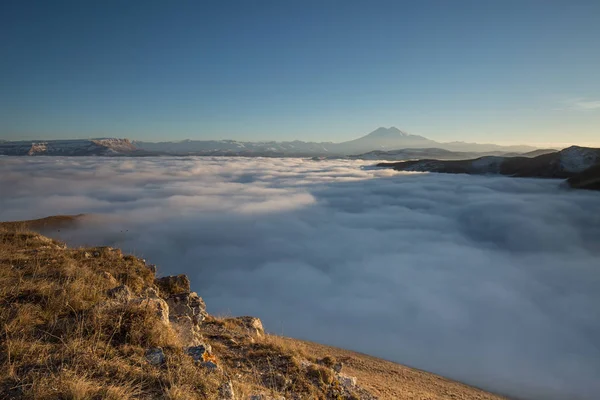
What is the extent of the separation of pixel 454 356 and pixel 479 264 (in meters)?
43.1

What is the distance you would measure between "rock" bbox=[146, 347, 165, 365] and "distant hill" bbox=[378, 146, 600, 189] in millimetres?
106169

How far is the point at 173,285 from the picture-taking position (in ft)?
33.6

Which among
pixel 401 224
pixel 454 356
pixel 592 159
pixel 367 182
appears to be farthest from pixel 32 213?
pixel 592 159

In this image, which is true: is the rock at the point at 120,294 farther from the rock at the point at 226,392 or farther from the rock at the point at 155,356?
the rock at the point at 226,392

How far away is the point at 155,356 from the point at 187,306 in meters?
4.73

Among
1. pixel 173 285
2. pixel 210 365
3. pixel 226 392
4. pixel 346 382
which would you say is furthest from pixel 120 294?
pixel 346 382

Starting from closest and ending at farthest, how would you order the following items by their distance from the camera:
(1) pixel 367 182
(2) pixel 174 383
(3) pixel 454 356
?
(2) pixel 174 383 < (3) pixel 454 356 < (1) pixel 367 182

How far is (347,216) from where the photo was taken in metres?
102

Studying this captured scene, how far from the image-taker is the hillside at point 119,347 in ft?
12.1

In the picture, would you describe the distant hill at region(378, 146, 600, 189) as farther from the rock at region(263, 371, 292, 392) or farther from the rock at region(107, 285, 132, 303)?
the rock at region(107, 285, 132, 303)

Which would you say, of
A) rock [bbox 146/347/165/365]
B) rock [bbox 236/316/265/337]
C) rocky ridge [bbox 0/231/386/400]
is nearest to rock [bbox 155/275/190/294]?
rocky ridge [bbox 0/231/386/400]

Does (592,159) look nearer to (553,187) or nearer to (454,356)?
(553,187)

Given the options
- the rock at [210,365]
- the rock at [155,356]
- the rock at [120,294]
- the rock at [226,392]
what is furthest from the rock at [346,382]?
the rock at [120,294]

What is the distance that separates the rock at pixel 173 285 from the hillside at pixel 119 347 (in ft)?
1.64
